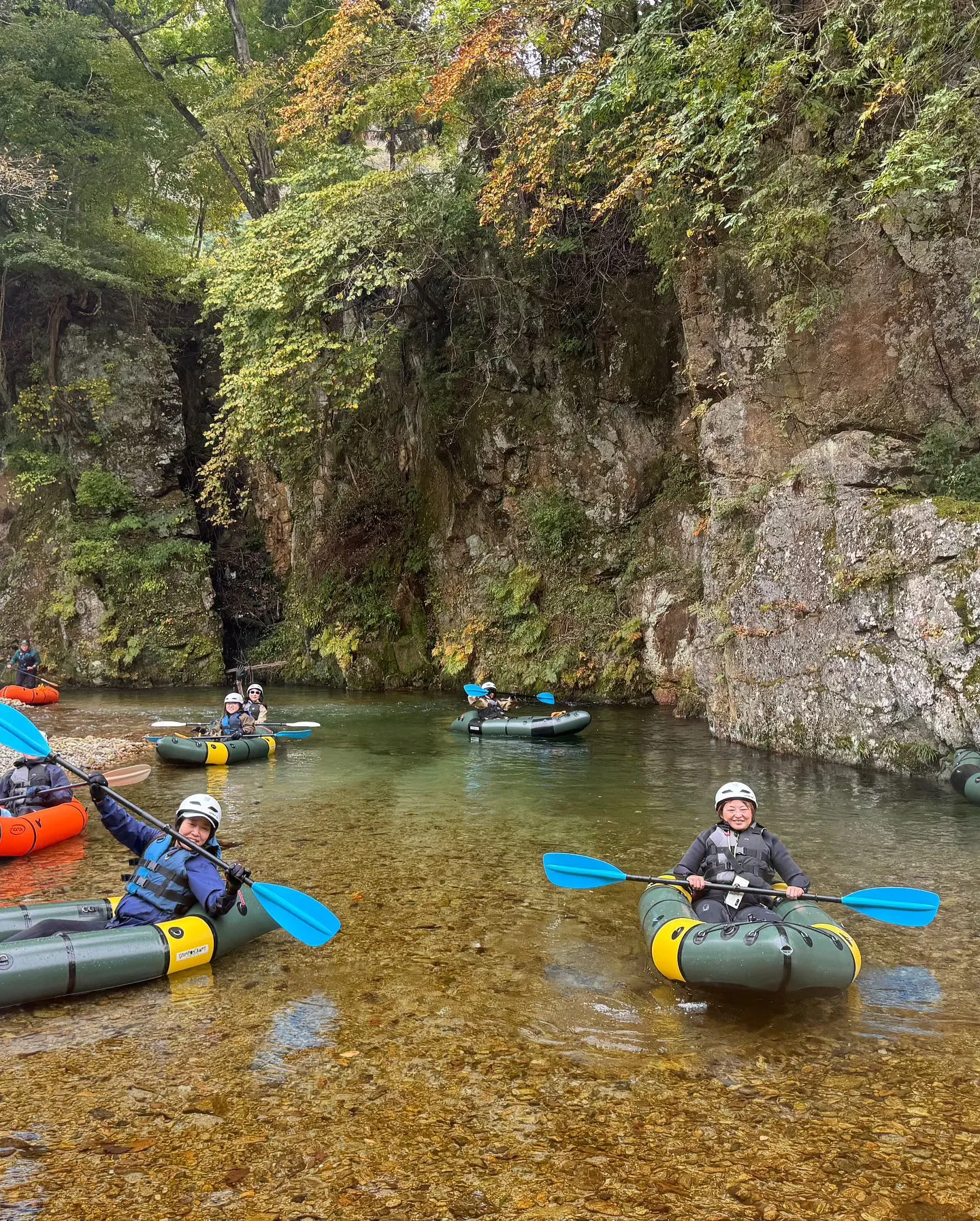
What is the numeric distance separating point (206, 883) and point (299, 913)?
632 millimetres

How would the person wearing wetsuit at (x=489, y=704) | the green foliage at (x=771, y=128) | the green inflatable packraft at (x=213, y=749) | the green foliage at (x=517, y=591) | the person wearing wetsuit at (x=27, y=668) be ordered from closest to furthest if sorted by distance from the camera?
the green foliage at (x=771, y=128) → the green inflatable packraft at (x=213, y=749) → the person wearing wetsuit at (x=489, y=704) → the person wearing wetsuit at (x=27, y=668) → the green foliage at (x=517, y=591)

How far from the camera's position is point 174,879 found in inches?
205

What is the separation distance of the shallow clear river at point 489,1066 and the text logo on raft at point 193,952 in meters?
0.11

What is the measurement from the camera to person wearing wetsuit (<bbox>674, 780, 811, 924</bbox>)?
514 cm

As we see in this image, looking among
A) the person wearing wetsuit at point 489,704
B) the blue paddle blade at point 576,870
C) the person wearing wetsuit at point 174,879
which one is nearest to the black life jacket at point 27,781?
the person wearing wetsuit at point 174,879

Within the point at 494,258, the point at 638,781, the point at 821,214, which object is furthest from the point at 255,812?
the point at 494,258

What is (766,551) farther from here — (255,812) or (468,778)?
(255,812)

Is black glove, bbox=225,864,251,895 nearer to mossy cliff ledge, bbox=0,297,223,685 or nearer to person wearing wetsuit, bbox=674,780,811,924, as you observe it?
person wearing wetsuit, bbox=674,780,811,924

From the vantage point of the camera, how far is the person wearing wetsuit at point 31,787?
7504 mm

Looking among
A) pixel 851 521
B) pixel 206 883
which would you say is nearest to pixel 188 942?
pixel 206 883

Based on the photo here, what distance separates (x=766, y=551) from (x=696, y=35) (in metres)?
5.93

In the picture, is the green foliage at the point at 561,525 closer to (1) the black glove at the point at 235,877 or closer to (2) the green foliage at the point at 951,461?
(2) the green foliage at the point at 951,461

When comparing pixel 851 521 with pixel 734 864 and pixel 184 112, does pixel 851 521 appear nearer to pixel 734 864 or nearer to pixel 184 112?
pixel 734 864

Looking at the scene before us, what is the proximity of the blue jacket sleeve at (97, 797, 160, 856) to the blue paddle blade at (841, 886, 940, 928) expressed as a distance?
4355 mm
